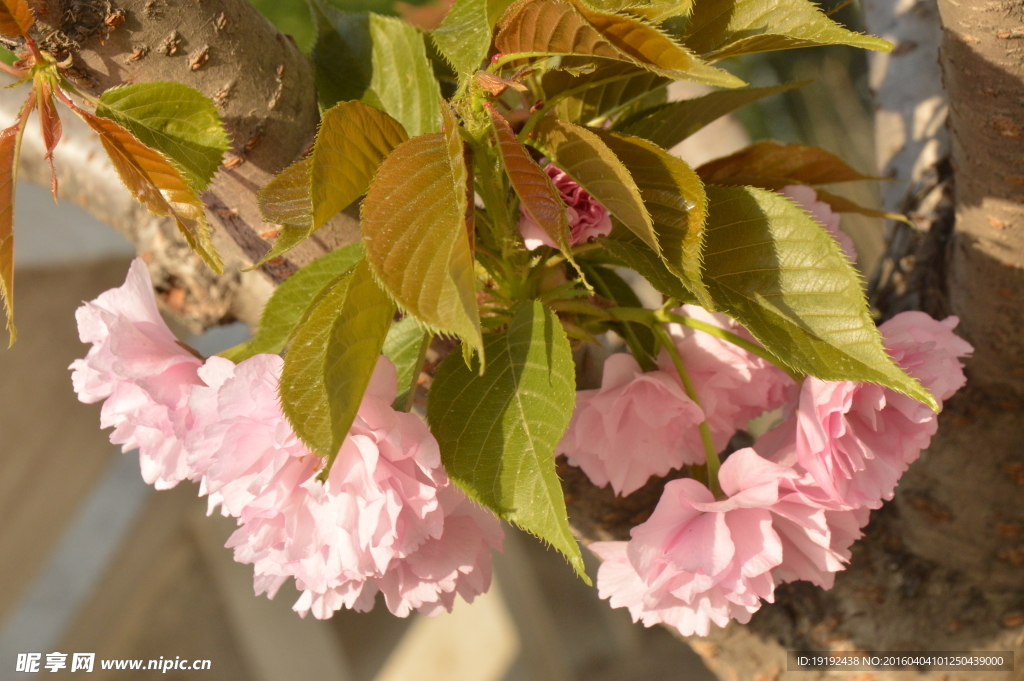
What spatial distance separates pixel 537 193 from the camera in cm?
30

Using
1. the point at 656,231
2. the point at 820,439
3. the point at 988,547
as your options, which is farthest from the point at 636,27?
the point at 988,547

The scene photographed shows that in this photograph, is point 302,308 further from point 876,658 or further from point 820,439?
point 876,658

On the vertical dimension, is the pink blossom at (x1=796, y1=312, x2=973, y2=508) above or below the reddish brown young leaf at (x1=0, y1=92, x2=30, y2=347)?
below

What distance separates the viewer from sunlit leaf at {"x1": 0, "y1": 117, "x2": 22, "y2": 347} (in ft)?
1.04

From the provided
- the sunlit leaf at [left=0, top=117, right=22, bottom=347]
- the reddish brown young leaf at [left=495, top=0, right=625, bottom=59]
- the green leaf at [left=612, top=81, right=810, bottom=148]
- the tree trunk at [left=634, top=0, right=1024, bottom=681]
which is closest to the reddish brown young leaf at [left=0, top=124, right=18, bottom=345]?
the sunlit leaf at [left=0, top=117, right=22, bottom=347]

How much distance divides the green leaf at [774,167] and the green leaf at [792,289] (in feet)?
0.37

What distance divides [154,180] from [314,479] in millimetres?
156

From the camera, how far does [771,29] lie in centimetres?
33

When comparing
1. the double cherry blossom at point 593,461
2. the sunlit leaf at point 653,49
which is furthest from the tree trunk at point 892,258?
the sunlit leaf at point 653,49

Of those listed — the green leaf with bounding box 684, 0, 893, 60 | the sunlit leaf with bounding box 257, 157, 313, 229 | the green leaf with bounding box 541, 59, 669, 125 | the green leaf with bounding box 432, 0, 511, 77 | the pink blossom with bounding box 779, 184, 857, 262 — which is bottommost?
the pink blossom with bounding box 779, 184, 857, 262

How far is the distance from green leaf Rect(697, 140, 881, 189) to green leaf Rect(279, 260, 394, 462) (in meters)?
0.26

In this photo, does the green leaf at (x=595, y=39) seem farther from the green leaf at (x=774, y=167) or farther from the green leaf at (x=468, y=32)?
the green leaf at (x=774, y=167)

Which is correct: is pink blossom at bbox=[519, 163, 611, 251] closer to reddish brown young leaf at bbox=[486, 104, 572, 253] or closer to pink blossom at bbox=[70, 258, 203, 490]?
reddish brown young leaf at bbox=[486, 104, 572, 253]

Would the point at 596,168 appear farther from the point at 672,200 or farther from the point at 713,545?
the point at 713,545
